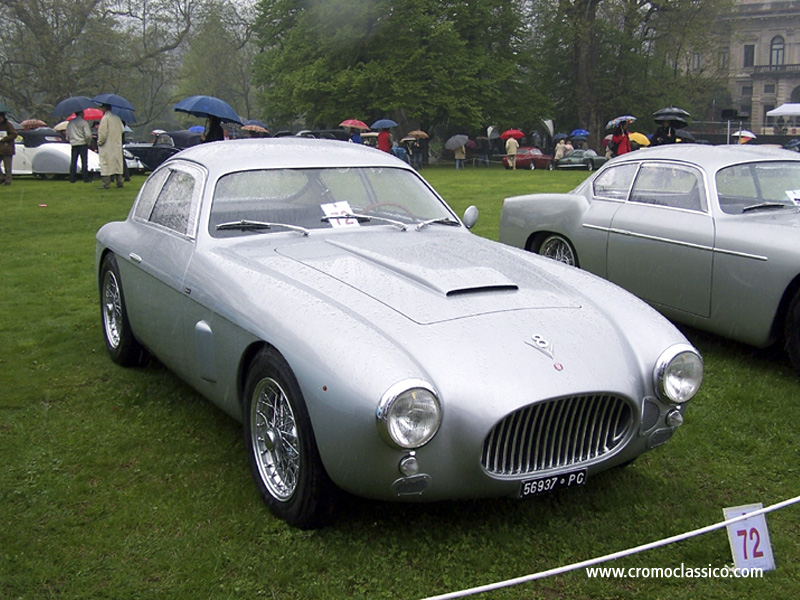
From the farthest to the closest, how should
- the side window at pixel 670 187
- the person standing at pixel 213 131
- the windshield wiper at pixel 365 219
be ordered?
the person standing at pixel 213 131 → the side window at pixel 670 187 → the windshield wiper at pixel 365 219

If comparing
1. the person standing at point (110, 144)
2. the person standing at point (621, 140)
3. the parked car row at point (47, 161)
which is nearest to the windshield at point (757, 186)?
the person standing at point (621, 140)

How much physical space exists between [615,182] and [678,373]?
3.98 m

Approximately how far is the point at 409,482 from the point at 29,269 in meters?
7.54

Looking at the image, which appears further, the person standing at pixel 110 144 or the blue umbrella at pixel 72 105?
the blue umbrella at pixel 72 105

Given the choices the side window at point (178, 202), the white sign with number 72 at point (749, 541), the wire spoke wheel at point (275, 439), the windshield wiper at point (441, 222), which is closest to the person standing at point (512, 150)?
the windshield wiper at point (441, 222)

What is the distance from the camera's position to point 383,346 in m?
3.19

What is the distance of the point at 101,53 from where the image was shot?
43094mm

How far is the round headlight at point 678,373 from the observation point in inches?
137

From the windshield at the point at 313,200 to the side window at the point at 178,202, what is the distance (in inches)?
6.2

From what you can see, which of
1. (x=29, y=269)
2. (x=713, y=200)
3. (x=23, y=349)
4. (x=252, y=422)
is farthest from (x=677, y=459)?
(x=29, y=269)

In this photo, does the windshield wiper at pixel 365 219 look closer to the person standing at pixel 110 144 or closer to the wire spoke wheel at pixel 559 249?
the wire spoke wheel at pixel 559 249

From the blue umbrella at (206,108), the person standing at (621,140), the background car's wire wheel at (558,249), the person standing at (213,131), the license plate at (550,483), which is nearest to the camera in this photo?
the license plate at (550,483)

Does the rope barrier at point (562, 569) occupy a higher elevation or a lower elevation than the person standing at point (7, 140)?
lower

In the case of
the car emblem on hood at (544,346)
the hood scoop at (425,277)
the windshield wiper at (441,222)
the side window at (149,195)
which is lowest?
the car emblem on hood at (544,346)
